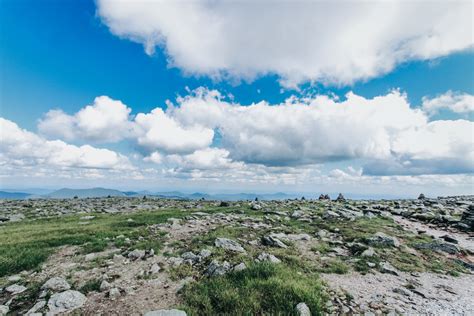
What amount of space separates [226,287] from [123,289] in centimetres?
367

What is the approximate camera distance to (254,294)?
7.17 meters

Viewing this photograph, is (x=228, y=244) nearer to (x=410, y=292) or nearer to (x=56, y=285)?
(x=56, y=285)

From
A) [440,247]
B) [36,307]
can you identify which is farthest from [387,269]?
[36,307]

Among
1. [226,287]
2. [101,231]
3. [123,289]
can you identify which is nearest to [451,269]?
[226,287]

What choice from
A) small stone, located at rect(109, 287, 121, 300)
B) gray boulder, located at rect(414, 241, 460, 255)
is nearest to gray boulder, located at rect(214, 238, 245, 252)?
small stone, located at rect(109, 287, 121, 300)

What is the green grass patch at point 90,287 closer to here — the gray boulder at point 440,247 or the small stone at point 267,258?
the small stone at point 267,258

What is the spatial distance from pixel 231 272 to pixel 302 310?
3170mm

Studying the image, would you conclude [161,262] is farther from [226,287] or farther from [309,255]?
[309,255]

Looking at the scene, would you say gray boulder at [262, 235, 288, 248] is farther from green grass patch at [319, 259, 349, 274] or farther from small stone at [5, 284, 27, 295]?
small stone at [5, 284, 27, 295]

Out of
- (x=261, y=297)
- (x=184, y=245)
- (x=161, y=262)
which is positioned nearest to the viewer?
(x=261, y=297)

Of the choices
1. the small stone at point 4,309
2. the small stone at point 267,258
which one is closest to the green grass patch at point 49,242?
the small stone at point 4,309

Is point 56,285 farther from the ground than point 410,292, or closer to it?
closer to it

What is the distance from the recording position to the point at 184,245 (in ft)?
43.0

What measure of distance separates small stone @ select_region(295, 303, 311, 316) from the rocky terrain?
0.10 ft
